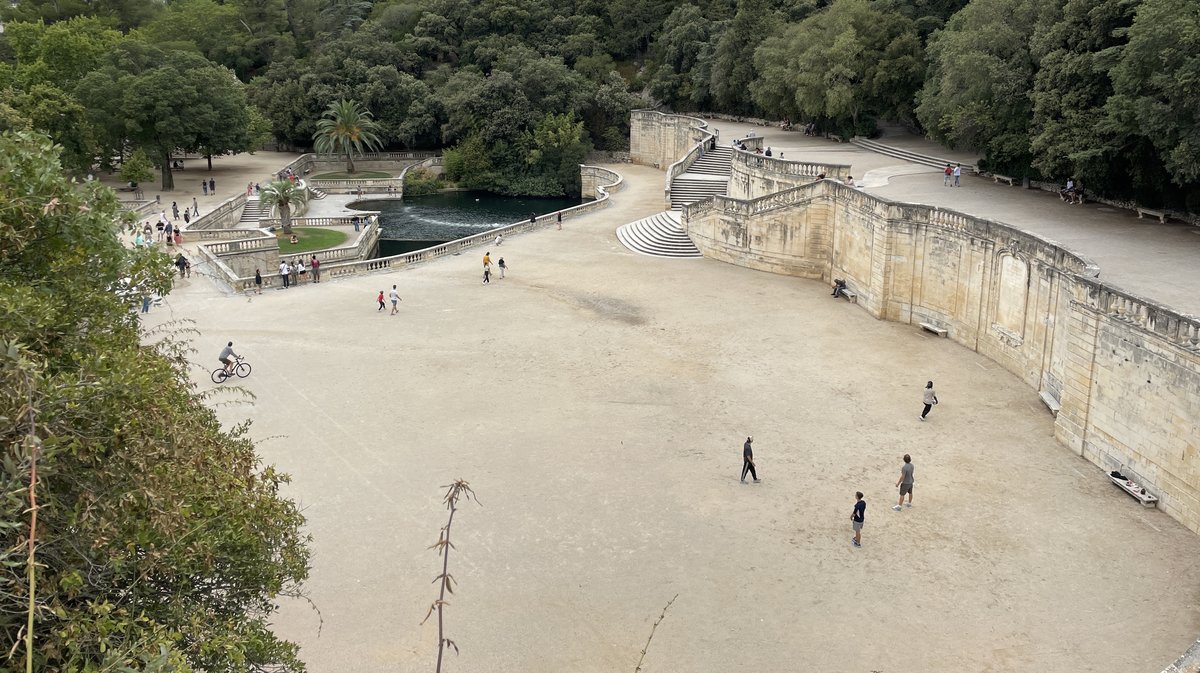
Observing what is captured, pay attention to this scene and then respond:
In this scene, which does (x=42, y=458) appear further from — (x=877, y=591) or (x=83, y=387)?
(x=877, y=591)

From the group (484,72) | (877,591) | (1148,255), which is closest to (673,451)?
(877,591)

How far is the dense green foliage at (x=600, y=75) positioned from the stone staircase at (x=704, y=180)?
560cm

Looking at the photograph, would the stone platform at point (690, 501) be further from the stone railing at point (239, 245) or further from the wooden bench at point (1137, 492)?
the stone railing at point (239, 245)

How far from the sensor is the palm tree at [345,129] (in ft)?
241

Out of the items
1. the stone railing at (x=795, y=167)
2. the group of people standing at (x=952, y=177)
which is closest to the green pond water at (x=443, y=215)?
the stone railing at (x=795, y=167)

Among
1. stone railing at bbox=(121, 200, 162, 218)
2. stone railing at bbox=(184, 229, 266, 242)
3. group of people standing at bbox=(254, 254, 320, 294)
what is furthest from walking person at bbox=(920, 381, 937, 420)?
stone railing at bbox=(121, 200, 162, 218)

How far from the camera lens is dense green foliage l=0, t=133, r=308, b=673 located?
7988 millimetres

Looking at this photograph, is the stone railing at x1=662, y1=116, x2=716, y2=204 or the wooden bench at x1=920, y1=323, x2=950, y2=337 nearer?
the wooden bench at x1=920, y1=323, x2=950, y2=337

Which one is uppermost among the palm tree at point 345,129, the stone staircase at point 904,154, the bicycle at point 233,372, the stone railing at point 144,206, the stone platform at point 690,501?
the palm tree at point 345,129

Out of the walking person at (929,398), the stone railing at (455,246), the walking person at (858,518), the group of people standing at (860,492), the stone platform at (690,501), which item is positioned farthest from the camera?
the stone railing at (455,246)

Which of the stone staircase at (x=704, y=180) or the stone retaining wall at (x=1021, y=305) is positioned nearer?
the stone retaining wall at (x=1021, y=305)

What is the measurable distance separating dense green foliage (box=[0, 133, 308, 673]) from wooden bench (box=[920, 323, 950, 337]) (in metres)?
24.6

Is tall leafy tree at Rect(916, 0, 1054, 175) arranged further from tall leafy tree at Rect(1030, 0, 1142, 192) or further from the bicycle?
the bicycle

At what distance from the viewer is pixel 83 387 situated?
28.7ft
